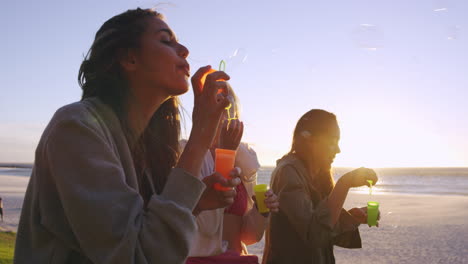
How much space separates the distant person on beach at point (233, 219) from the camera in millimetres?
2239

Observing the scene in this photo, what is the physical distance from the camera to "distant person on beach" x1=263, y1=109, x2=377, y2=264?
282 cm

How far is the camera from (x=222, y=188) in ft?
5.74

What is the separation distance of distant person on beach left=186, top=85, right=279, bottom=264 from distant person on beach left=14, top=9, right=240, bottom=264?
412 mm

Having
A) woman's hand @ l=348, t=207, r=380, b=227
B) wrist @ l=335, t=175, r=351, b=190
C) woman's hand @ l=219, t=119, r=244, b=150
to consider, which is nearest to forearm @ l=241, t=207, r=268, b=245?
wrist @ l=335, t=175, r=351, b=190

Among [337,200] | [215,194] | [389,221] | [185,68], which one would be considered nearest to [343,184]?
[337,200]

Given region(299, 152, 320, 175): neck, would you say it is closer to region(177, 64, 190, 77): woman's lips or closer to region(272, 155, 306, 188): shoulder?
region(272, 155, 306, 188): shoulder

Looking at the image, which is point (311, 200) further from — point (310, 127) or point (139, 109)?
point (139, 109)

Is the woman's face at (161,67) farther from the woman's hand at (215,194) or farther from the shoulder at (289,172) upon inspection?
the shoulder at (289,172)

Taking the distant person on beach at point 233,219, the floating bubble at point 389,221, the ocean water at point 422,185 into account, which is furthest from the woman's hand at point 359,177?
the ocean water at point 422,185

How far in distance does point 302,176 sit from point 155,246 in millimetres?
1844

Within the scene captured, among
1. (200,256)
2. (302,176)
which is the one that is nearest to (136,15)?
(200,256)

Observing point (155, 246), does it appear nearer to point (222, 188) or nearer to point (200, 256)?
point (222, 188)

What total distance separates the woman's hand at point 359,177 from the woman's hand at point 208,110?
5.32 ft

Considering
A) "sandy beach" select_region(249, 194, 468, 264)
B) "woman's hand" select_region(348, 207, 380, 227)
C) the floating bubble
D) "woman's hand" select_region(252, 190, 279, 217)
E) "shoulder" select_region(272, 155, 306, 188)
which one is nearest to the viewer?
"woman's hand" select_region(252, 190, 279, 217)
